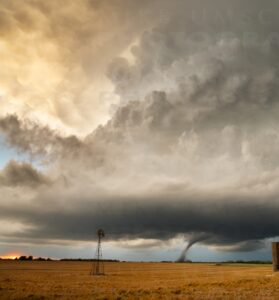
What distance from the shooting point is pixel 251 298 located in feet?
97.3

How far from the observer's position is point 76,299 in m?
29.4

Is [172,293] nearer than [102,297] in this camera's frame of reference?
No

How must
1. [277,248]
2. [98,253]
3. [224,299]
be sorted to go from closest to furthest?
[224,299] < [277,248] < [98,253]

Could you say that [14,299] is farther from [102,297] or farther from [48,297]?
[102,297]

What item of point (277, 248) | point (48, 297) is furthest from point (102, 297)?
point (277, 248)

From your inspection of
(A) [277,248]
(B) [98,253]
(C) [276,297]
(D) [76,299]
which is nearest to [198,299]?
(C) [276,297]

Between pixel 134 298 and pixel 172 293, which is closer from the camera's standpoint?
pixel 134 298

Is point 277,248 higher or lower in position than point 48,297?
higher

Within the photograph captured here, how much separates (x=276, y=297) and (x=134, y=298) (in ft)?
39.0

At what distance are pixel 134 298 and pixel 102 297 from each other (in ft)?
8.83

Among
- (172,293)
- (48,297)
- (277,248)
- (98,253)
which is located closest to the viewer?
(48,297)

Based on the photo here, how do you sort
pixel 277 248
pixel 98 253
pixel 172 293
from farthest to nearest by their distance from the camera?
1. pixel 98 253
2. pixel 277 248
3. pixel 172 293

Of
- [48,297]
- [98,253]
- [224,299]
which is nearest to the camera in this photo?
[224,299]

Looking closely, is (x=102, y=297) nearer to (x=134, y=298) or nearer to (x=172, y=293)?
(x=134, y=298)
